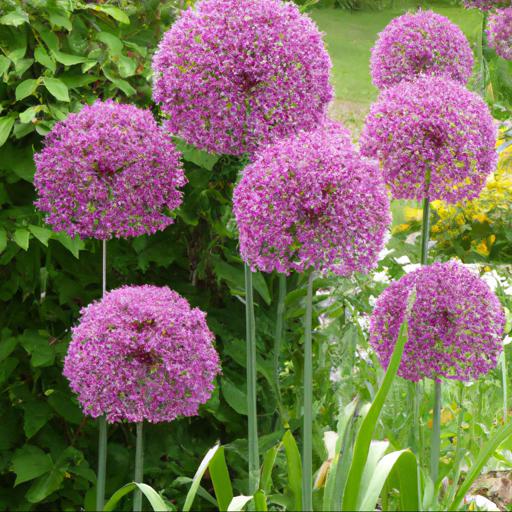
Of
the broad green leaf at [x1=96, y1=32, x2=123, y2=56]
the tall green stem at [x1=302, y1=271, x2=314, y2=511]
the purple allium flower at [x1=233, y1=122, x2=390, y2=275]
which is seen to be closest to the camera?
the purple allium flower at [x1=233, y1=122, x2=390, y2=275]

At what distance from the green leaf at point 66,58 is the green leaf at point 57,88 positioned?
2.5 inches

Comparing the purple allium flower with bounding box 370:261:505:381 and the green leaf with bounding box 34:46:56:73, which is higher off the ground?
the green leaf with bounding box 34:46:56:73

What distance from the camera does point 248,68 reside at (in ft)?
6.16

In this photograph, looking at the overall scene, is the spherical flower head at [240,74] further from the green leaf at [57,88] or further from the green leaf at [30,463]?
the green leaf at [30,463]

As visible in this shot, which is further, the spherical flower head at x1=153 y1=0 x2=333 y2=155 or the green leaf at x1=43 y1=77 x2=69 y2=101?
the green leaf at x1=43 y1=77 x2=69 y2=101

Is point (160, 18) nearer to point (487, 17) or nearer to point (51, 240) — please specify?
point (51, 240)

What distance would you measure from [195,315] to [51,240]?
0.82 meters

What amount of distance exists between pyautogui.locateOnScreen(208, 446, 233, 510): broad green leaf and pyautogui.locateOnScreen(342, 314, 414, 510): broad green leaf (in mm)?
291

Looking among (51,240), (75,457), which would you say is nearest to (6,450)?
(75,457)

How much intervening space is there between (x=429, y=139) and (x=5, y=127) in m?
1.23

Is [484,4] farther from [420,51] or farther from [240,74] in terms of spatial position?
[240,74]

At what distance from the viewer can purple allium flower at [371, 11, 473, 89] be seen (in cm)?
237

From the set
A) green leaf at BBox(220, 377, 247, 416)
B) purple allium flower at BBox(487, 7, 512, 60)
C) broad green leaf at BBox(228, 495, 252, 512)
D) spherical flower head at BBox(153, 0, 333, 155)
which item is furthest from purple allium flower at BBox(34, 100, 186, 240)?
purple allium flower at BBox(487, 7, 512, 60)

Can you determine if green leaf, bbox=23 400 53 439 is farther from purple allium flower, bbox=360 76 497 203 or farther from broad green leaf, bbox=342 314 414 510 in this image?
purple allium flower, bbox=360 76 497 203
